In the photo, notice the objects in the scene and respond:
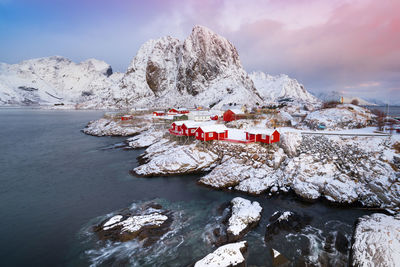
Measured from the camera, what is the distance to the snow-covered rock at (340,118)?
3966 cm

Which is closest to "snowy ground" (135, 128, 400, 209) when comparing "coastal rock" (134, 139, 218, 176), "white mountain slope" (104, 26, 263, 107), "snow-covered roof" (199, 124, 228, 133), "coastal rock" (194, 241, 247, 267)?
"coastal rock" (134, 139, 218, 176)

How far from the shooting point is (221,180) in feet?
87.5

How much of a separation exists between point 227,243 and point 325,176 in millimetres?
17152

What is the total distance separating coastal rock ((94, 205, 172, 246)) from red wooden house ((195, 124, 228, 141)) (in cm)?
1817

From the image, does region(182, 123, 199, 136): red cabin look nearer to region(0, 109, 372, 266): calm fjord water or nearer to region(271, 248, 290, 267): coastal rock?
region(0, 109, 372, 266): calm fjord water

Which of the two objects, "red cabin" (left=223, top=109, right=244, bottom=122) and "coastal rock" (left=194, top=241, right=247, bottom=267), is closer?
"coastal rock" (left=194, top=241, right=247, bottom=267)

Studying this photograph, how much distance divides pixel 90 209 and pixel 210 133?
2188 cm

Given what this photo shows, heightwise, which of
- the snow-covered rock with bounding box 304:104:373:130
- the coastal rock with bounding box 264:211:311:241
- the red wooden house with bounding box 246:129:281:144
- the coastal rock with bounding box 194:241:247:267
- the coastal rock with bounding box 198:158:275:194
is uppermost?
the snow-covered rock with bounding box 304:104:373:130

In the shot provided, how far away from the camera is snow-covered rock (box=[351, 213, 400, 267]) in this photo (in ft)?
43.0

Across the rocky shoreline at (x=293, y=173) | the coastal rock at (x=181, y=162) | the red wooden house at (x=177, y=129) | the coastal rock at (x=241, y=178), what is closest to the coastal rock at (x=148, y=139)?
the red wooden house at (x=177, y=129)

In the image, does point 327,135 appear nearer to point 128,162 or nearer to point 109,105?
point 128,162

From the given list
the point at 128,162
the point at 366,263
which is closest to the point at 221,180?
the point at 366,263

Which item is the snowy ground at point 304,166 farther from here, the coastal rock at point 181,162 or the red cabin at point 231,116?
the red cabin at point 231,116

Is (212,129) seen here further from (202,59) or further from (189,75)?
(202,59)
